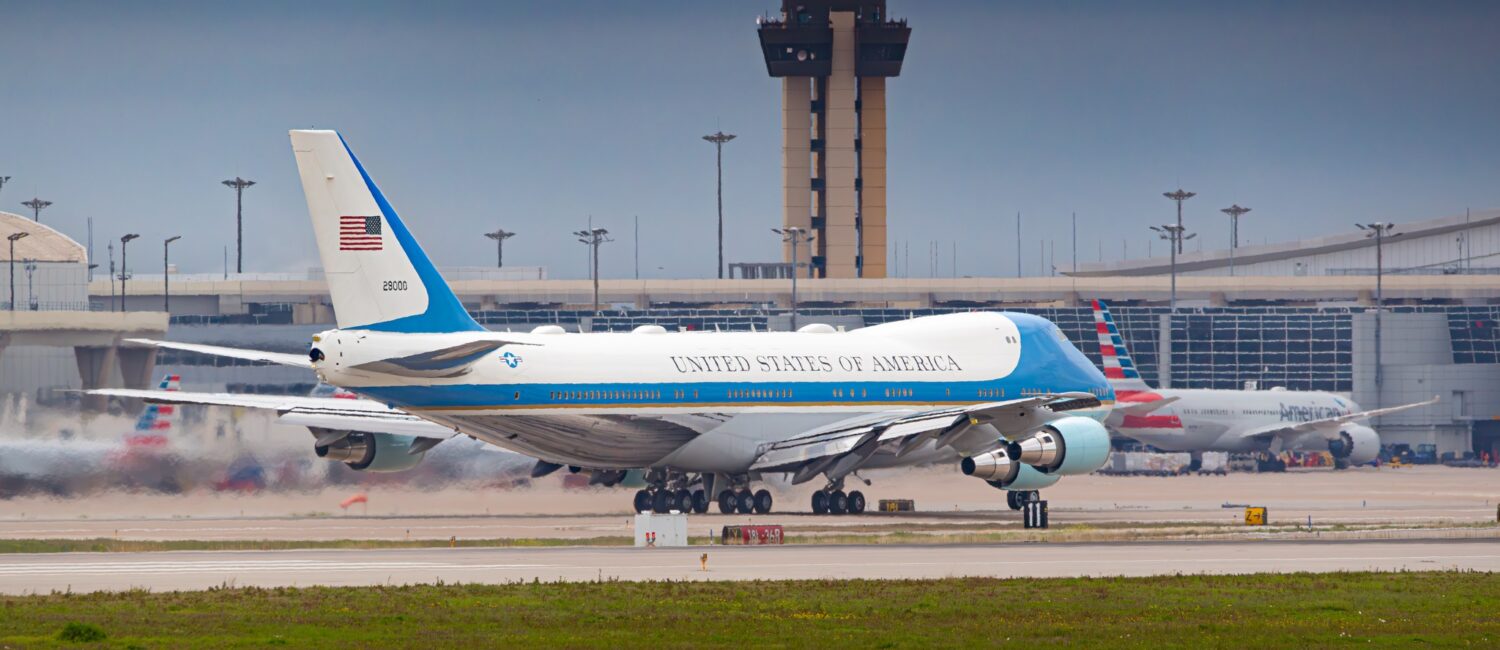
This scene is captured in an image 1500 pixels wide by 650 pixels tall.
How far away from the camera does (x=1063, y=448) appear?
5328cm

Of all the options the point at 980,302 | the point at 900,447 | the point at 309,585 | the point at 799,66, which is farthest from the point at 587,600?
the point at 799,66

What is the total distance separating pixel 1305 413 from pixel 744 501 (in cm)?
5498

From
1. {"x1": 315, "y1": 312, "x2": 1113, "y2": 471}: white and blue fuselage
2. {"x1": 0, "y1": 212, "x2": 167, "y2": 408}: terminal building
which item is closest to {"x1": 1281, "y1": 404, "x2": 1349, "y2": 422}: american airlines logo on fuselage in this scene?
{"x1": 315, "y1": 312, "x2": 1113, "y2": 471}: white and blue fuselage

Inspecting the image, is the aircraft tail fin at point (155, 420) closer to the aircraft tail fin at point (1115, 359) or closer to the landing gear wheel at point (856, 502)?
the landing gear wheel at point (856, 502)

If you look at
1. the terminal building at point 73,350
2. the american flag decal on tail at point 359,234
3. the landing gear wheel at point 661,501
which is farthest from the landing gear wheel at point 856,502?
the terminal building at point 73,350

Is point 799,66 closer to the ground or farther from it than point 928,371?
farther from it

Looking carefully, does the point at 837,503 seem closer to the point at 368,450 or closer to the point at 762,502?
the point at 762,502

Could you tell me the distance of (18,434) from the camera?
51.2 meters

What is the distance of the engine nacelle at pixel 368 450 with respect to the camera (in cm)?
5450

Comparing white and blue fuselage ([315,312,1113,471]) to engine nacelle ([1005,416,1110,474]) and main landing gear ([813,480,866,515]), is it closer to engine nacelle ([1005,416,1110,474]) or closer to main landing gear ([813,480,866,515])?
main landing gear ([813,480,866,515])

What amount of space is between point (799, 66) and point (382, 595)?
13938 centimetres

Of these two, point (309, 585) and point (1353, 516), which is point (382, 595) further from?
point (1353, 516)

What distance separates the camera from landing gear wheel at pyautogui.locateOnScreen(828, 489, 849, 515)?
188 ft

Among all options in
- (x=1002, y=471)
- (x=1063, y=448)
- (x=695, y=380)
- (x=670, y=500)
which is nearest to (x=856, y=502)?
(x=670, y=500)
